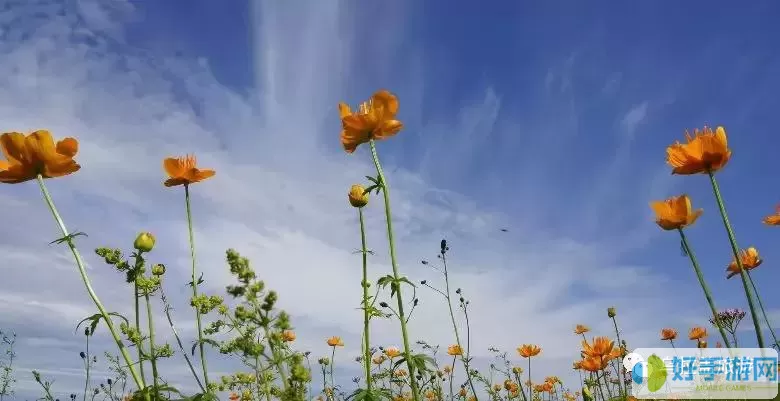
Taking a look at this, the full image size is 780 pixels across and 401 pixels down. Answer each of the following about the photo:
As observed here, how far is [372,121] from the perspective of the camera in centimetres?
412

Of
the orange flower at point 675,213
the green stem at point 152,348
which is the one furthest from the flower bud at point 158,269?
the orange flower at point 675,213

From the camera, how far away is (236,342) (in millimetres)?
2324

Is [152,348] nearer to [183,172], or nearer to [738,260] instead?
[183,172]

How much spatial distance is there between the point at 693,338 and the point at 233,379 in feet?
18.7

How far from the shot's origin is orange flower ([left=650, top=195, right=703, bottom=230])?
12.1 ft

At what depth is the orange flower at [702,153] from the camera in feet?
11.7

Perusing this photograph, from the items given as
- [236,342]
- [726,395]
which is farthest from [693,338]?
[236,342]

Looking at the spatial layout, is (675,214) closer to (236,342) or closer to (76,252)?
(236,342)

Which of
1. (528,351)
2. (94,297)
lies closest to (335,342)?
(528,351)

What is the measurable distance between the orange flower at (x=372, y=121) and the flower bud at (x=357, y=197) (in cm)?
43

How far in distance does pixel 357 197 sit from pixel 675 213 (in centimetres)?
238

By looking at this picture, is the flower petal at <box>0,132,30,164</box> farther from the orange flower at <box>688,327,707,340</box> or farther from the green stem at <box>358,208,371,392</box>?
the orange flower at <box>688,327,707,340</box>

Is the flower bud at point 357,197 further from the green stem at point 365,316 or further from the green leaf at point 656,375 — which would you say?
the green leaf at point 656,375

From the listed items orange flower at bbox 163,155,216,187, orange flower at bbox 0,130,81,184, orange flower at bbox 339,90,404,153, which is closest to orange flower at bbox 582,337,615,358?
orange flower at bbox 339,90,404,153
